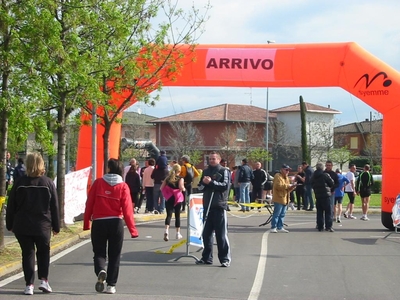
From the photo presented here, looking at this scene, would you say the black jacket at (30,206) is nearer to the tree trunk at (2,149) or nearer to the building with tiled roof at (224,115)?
the tree trunk at (2,149)

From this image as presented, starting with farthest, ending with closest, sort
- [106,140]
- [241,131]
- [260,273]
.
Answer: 1. [241,131]
2. [106,140]
3. [260,273]

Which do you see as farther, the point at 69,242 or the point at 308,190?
the point at 308,190

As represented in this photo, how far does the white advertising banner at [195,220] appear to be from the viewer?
12070mm

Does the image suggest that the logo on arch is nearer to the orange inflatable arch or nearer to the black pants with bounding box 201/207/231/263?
the orange inflatable arch

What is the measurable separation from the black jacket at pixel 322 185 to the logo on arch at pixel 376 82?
225cm

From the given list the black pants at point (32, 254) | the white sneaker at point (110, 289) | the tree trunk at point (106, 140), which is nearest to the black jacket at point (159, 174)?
the tree trunk at point (106, 140)

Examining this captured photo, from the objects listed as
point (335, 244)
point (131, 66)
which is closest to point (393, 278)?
point (335, 244)

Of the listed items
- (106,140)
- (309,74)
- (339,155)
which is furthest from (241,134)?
(309,74)

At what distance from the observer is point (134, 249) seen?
13727 millimetres

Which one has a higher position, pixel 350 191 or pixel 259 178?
pixel 259 178

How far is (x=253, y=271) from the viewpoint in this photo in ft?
36.6

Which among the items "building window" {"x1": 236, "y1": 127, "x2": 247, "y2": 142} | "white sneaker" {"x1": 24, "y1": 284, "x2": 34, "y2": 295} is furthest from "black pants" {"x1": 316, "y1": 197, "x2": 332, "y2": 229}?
"building window" {"x1": 236, "y1": 127, "x2": 247, "y2": 142}

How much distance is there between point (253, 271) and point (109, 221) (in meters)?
2.98

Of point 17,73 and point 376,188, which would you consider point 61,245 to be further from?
point 376,188
